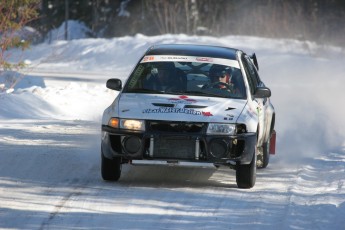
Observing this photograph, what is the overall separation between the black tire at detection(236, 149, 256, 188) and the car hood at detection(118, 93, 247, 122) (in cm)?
53

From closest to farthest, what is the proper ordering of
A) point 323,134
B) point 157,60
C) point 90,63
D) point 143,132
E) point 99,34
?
point 143,132
point 157,60
point 323,134
point 90,63
point 99,34

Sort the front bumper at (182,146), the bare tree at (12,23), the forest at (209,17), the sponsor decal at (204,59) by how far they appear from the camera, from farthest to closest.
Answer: the forest at (209,17)
the bare tree at (12,23)
the sponsor decal at (204,59)
the front bumper at (182,146)

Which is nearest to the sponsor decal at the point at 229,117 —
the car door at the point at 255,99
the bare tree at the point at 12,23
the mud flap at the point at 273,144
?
the car door at the point at 255,99

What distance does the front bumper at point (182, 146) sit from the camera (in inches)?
387

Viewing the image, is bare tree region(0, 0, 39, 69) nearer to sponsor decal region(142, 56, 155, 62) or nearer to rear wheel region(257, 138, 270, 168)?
sponsor decal region(142, 56, 155, 62)

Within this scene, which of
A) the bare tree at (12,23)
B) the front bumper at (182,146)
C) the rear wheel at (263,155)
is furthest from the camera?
the bare tree at (12,23)

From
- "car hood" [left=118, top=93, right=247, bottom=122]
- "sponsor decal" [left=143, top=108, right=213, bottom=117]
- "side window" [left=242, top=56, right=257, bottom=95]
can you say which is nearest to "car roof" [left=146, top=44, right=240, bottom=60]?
"side window" [left=242, top=56, right=257, bottom=95]

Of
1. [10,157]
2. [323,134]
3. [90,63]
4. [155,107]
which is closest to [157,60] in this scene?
[155,107]

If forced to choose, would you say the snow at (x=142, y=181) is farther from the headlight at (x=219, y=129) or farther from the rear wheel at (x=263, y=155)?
the headlight at (x=219, y=129)

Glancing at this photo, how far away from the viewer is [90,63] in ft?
140

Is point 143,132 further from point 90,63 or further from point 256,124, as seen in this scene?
point 90,63

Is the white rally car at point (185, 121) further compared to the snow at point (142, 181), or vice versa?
the white rally car at point (185, 121)

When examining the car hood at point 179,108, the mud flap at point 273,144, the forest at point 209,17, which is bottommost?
the forest at point 209,17

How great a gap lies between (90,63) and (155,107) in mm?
32972
